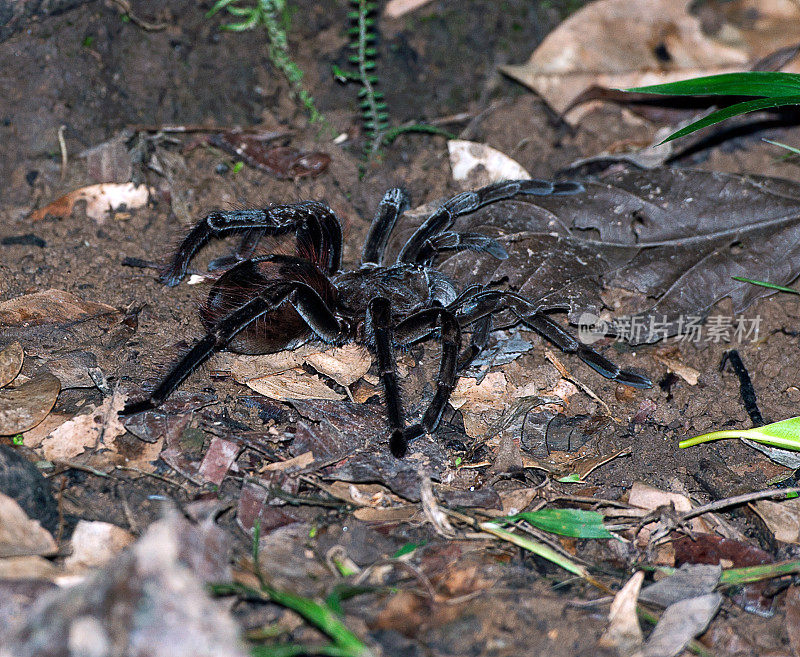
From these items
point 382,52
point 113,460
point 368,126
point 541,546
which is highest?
point 382,52

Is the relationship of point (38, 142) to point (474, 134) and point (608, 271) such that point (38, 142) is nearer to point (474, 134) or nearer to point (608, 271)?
point (474, 134)

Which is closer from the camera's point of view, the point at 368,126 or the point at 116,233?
the point at 116,233

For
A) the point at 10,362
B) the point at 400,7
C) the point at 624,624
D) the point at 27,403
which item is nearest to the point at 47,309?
the point at 10,362

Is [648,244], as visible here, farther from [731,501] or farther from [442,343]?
[731,501]

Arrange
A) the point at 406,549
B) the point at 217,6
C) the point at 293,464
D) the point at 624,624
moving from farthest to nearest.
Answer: the point at 217,6 < the point at 293,464 < the point at 406,549 < the point at 624,624

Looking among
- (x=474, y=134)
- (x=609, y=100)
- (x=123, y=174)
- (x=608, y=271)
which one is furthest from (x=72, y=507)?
(x=609, y=100)

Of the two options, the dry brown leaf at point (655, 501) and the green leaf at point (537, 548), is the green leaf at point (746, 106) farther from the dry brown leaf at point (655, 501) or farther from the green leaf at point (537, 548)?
the green leaf at point (537, 548)

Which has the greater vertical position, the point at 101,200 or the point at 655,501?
the point at 101,200
